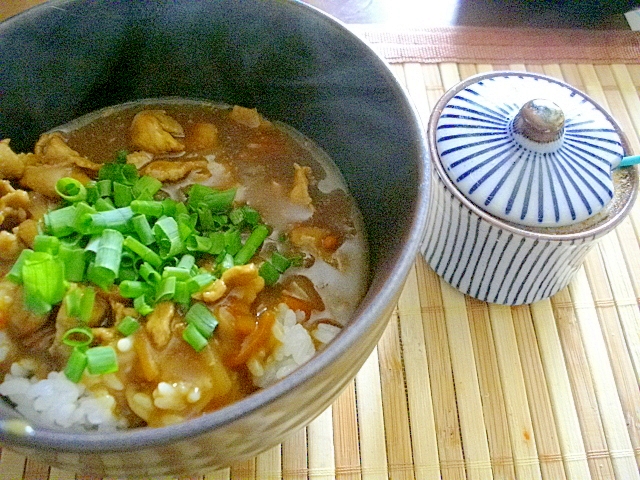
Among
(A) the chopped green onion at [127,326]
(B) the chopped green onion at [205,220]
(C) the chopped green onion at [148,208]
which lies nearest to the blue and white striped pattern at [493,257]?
(B) the chopped green onion at [205,220]

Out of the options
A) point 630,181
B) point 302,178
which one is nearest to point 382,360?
point 302,178

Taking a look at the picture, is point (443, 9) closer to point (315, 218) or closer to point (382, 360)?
point (315, 218)

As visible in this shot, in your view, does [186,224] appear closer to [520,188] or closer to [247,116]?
[247,116]

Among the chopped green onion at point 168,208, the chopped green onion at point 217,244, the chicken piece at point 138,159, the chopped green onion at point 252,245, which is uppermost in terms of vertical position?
the chopped green onion at point 168,208

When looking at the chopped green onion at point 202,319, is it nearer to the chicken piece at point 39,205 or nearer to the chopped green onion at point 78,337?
the chopped green onion at point 78,337

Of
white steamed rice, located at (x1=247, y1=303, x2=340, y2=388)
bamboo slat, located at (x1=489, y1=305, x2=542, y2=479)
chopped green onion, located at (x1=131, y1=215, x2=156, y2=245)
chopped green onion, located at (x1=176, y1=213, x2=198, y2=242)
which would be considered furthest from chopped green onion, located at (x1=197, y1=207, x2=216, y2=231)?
bamboo slat, located at (x1=489, y1=305, x2=542, y2=479)

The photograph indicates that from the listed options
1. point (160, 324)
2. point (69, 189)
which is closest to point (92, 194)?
point (69, 189)
